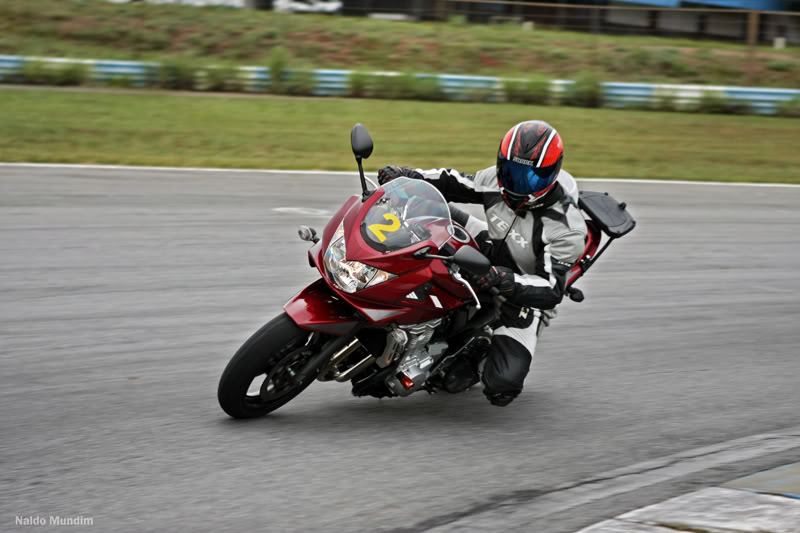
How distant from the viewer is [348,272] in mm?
4422

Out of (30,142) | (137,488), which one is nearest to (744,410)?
(137,488)

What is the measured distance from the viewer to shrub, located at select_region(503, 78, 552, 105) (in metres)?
19.6

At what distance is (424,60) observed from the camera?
2355 cm

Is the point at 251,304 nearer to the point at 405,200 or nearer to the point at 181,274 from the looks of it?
the point at 181,274

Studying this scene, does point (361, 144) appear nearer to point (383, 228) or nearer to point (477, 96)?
point (383, 228)

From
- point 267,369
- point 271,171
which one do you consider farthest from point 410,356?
point 271,171

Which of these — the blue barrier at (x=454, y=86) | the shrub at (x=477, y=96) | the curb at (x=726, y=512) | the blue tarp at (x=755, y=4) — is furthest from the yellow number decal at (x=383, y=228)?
the blue tarp at (x=755, y=4)

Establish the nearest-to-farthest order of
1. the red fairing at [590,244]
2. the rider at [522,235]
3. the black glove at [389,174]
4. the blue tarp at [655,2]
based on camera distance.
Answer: the rider at [522,235] → the black glove at [389,174] → the red fairing at [590,244] → the blue tarp at [655,2]

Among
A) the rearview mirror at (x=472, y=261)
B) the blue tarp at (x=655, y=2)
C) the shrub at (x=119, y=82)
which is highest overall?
the blue tarp at (x=655, y=2)

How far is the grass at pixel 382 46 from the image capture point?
23.3 meters

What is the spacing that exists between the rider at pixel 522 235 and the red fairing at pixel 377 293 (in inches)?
8.1

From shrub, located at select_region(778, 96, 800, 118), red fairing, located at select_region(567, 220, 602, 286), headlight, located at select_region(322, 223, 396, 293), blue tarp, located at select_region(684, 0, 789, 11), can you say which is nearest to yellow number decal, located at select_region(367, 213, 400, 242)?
headlight, located at select_region(322, 223, 396, 293)

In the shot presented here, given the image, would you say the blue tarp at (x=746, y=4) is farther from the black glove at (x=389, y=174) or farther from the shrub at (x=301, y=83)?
the black glove at (x=389, y=174)

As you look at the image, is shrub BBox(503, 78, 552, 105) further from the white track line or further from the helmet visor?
the helmet visor
